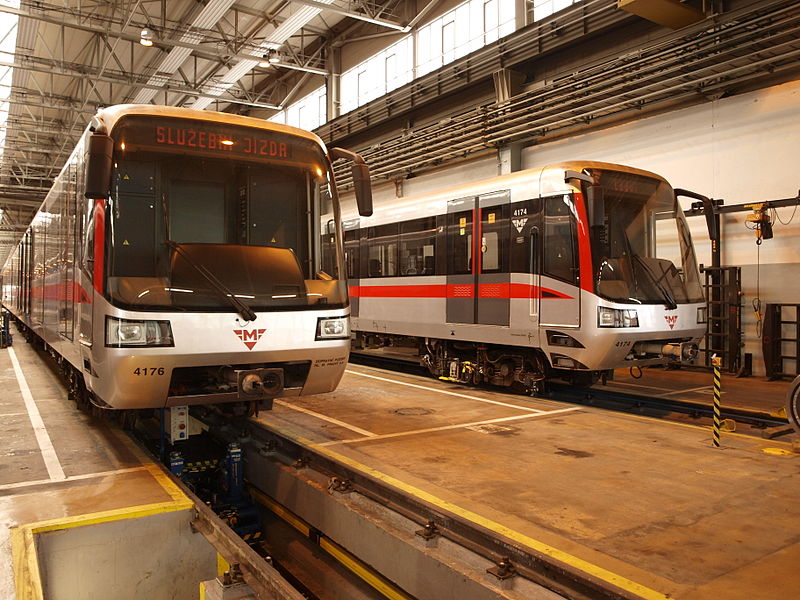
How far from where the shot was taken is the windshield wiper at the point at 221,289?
5.53m

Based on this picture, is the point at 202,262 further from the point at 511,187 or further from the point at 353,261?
the point at 353,261

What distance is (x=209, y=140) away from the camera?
5.87 meters

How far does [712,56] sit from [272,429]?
31.3ft

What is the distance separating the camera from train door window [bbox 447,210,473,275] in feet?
34.9

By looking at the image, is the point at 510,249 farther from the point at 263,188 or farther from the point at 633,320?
the point at 263,188

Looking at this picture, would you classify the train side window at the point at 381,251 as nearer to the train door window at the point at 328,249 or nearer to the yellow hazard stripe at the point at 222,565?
the train door window at the point at 328,249

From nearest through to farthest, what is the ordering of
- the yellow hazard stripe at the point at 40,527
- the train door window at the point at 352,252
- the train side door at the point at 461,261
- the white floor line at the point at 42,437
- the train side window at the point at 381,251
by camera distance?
the yellow hazard stripe at the point at 40,527, the white floor line at the point at 42,437, the train side door at the point at 461,261, the train side window at the point at 381,251, the train door window at the point at 352,252

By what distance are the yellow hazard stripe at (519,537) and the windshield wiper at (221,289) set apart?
5.01 ft

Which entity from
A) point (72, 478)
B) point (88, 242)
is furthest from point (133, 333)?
point (72, 478)

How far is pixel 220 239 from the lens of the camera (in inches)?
236

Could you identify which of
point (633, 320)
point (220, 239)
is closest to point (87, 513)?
point (220, 239)

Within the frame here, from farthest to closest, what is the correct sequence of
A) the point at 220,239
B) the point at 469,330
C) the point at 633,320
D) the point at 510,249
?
the point at 469,330
the point at 510,249
the point at 633,320
the point at 220,239

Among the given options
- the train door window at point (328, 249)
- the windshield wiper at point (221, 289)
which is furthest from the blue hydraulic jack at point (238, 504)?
the train door window at point (328, 249)

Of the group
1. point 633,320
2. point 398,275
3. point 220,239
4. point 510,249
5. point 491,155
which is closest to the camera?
point 220,239
